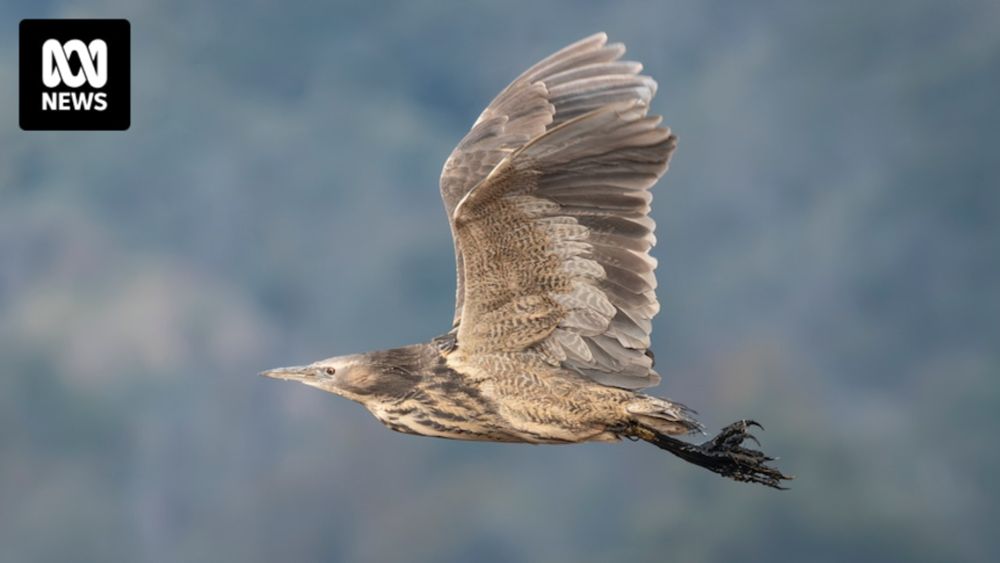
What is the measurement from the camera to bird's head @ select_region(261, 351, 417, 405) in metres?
12.0

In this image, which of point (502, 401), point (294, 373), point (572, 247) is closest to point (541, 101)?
point (572, 247)

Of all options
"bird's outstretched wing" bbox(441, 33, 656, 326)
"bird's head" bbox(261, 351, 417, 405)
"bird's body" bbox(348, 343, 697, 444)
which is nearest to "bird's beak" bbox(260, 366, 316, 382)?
"bird's head" bbox(261, 351, 417, 405)

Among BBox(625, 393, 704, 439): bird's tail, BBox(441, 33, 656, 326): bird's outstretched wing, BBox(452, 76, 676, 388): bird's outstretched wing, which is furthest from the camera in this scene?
BBox(441, 33, 656, 326): bird's outstretched wing

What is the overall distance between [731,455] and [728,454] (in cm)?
3

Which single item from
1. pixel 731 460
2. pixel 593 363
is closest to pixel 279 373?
pixel 593 363

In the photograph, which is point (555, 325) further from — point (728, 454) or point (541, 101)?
point (541, 101)

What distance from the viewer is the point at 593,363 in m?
11.8

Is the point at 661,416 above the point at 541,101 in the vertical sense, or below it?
below

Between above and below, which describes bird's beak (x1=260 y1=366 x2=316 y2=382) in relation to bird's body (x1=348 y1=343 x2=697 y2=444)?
above

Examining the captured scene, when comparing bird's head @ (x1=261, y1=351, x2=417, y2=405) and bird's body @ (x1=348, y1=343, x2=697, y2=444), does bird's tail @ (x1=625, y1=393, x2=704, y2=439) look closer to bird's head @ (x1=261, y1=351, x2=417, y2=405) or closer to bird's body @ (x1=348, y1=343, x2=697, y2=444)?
bird's body @ (x1=348, y1=343, x2=697, y2=444)

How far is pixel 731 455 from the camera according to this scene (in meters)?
11.9

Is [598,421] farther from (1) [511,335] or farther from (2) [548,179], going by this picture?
(2) [548,179]

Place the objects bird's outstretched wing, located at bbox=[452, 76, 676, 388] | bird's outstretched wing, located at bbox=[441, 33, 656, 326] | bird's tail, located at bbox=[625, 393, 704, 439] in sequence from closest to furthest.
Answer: bird's outstretched wing, located at bbox=[452, 76, 676, 388] → bird's tail, located at bbox=[625, 393, 704, 439] → bird's outstretched wing, located at bbox=[441, 33, 656, 326]

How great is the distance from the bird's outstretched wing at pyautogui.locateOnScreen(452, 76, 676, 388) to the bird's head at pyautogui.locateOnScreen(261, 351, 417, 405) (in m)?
0.61
